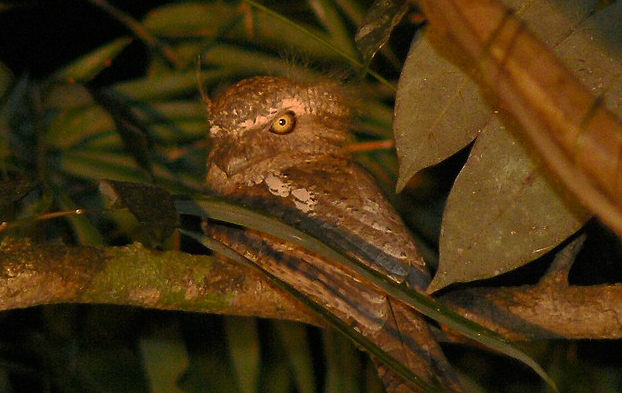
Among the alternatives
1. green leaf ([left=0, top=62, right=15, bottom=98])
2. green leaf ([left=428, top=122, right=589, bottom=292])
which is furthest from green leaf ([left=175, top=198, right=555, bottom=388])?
green leaf ([left=0, top=62, right=15, bottom=98])

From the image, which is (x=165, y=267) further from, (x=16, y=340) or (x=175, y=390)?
(x=16, y=340)

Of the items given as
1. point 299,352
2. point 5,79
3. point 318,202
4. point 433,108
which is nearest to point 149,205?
point 433,108

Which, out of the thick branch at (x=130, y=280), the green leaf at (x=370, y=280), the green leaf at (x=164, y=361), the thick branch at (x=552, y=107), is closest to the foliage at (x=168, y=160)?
the green leaf at (x=164, y=361)

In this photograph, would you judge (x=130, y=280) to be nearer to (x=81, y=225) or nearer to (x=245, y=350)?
(x=81, y=225)

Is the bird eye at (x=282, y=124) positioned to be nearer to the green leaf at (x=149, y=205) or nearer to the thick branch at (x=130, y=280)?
the thick branch at (x=130, y=280)

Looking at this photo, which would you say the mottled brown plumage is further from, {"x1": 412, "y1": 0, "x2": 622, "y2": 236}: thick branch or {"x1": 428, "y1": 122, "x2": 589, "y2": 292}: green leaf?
{"x1": 412, "y1": 0, "x2": 622, "y2": 236}: thick branch
